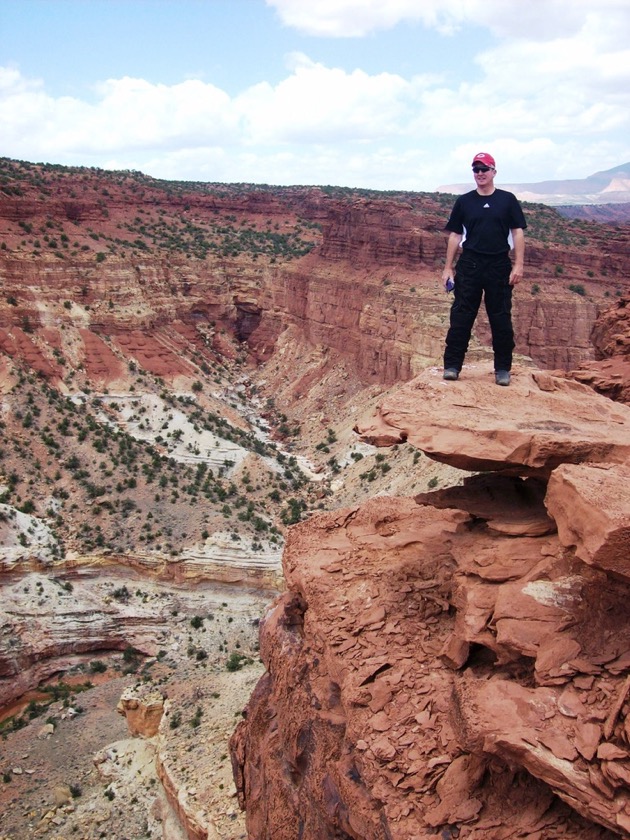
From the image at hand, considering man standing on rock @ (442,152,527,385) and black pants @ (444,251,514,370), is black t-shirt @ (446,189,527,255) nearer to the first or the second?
man standing on rock @ (442,152,527,385)

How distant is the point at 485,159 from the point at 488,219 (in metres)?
0.78

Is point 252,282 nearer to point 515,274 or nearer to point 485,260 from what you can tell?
point 485,260

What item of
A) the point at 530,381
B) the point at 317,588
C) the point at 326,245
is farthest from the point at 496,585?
the point at 326,245

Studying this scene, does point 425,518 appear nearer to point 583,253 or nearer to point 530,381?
point 530,381

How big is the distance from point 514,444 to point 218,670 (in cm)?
1732

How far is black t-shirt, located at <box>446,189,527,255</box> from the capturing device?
10.7m

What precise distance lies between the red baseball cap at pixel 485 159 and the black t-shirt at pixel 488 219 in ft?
1.22

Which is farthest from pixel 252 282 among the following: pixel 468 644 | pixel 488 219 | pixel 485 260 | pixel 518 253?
pixel 468 644

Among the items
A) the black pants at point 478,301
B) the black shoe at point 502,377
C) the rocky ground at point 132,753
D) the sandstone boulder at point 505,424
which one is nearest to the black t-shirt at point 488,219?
the black pants at point 478,301

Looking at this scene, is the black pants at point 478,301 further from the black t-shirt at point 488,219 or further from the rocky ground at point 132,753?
the rocky ground at point 132,753

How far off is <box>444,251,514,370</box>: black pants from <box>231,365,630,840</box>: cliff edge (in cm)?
49

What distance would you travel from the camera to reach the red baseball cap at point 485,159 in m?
10.4

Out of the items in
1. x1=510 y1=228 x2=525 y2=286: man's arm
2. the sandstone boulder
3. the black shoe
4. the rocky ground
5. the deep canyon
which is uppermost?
x1=510 y1=228 x2=525 y2=286: man's arm

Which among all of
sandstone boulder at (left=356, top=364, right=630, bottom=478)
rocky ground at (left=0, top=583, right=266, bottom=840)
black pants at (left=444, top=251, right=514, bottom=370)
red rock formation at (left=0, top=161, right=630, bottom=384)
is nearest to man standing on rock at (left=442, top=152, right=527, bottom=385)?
black pants at (left=444, top=251, right=514, bottom=370)
